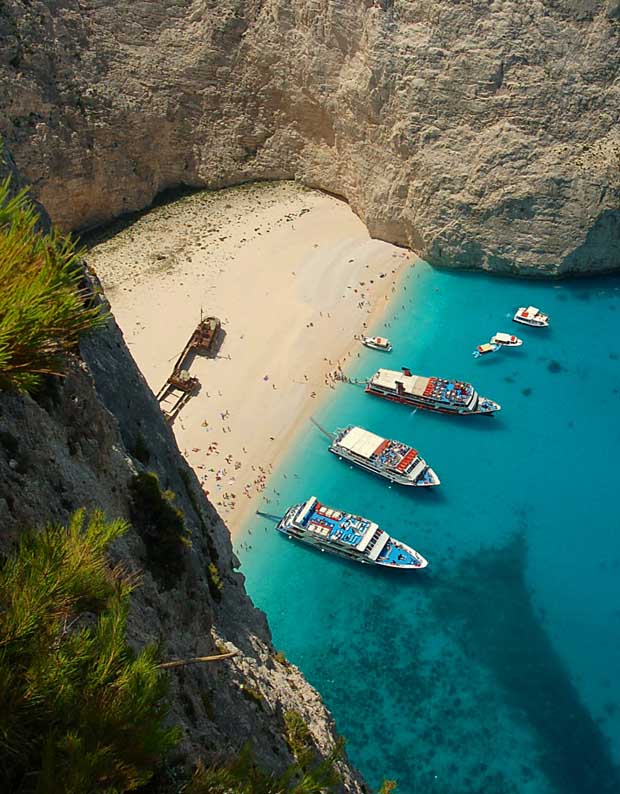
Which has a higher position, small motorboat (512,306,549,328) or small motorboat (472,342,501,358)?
small motorboat (512,306,549,328)

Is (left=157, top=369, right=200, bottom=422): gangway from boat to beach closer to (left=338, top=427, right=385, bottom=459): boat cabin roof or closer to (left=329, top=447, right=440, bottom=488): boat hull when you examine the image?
(left=329, top=447, right=440, bottom=488): boat hull

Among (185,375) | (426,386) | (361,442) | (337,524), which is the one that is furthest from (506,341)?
(185,375)

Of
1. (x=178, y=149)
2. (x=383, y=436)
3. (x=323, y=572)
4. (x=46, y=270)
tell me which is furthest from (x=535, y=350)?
(x=46, y=270)

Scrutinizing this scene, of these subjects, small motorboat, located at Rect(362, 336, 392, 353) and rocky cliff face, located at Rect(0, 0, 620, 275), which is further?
rocky cliff face, located at Rect(0, 0, 620, 275)

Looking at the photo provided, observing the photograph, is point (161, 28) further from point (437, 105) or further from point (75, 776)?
point (75, 776)

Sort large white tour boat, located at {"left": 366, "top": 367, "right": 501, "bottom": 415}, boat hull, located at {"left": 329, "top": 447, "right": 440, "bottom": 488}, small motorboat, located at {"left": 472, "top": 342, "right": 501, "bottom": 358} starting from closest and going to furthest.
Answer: boat hull, located at {"left": 329, "top": 447, "right": 440, "bottom": 488}, large white tour boat, located at {"left": 366, "top": 367, "right": 501, "bottom": 415}, small motorboat, located at {"left": 472, "top": 342, "right": 501, "bottom": 358}

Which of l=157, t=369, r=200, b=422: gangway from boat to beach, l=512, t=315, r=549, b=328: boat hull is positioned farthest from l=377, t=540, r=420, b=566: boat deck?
l=512, t=315, r=549, b=328: boat hull

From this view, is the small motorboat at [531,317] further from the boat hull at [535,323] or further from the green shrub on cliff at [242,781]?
the green shrub on cliff at [242,781]
